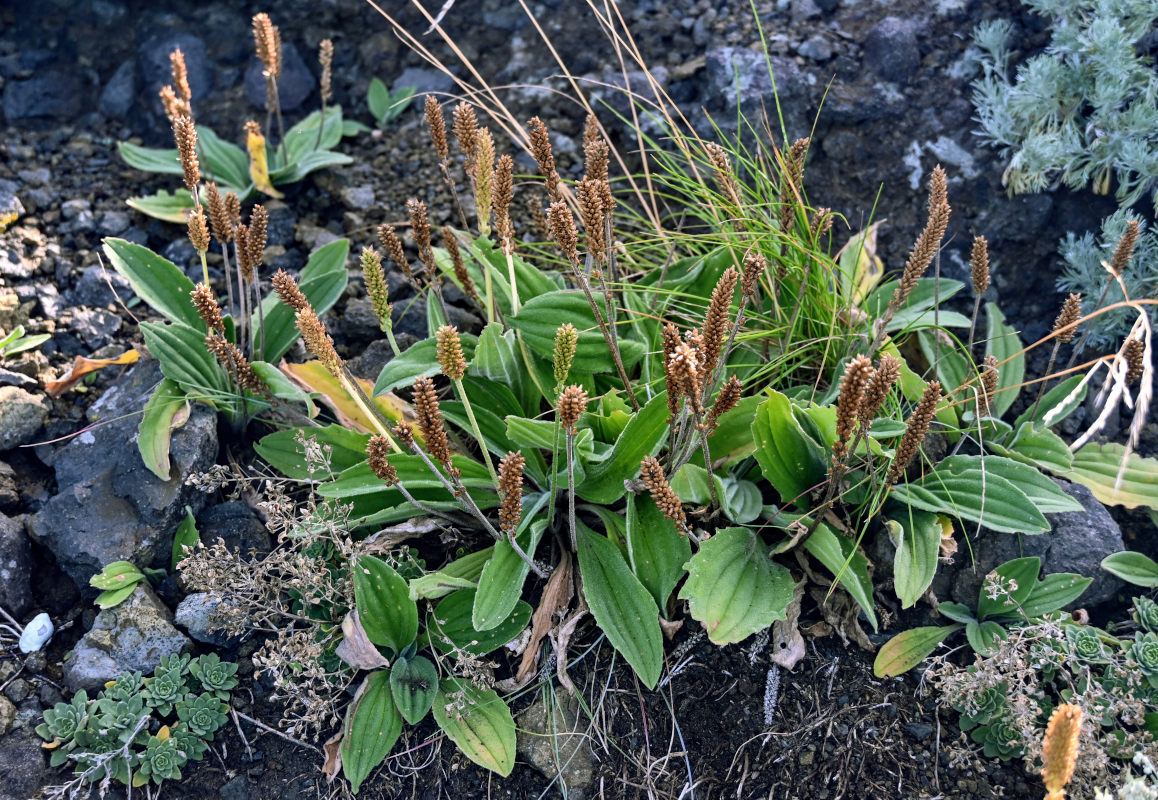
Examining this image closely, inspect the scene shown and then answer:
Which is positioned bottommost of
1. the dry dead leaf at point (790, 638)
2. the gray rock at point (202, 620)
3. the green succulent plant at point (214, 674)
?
the green succulent plant at point (214, 674)

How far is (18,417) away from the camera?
139 inches

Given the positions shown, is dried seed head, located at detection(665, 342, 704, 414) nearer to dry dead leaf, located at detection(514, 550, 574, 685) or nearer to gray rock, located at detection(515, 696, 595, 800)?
dry dead leaf, located at detection(514, 550, 574, 685)

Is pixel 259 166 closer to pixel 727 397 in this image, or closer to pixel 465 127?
pixel 465 127

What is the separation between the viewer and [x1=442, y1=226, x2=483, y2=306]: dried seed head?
345 cm

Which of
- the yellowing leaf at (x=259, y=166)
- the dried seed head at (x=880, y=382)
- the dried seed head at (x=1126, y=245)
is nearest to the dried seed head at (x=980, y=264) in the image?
the dried seed head at (x=1126, y=245)

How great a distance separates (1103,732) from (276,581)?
8.94ft

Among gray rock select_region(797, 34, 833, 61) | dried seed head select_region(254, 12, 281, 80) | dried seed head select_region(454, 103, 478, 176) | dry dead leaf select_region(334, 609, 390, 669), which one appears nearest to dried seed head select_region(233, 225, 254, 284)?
dried seed head select_region(454, 103, 478, 176)

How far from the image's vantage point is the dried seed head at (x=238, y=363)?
3023mm

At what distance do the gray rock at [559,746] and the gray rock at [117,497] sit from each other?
1.46m

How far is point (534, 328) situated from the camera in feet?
10.7

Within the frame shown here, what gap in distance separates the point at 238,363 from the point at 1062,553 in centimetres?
291

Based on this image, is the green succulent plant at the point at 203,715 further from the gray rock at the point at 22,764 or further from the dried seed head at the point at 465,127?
the dried seed head at the point at 465,127

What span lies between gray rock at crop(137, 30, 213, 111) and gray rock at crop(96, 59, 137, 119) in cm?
6

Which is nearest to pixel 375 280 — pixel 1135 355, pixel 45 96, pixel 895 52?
pixel 1135 355
